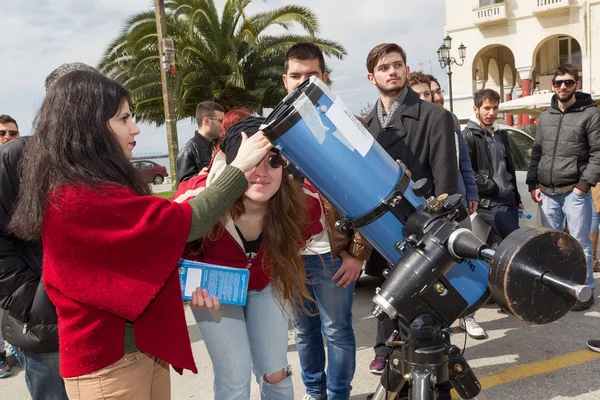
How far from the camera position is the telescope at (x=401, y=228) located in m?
1.45

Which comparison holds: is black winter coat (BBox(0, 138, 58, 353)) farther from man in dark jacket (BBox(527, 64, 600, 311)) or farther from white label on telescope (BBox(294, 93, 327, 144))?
man in dark jacket (BBox(527, 64, 600, 311))

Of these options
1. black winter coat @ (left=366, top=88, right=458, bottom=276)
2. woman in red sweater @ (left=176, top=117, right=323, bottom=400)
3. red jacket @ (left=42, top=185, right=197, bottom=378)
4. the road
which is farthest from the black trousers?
red jacket @ (left=42, top=185, right=197, bottom=378)

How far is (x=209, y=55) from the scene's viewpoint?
14031mm

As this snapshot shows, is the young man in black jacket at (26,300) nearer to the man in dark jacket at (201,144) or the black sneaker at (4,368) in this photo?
the black sneaker at (4,368)

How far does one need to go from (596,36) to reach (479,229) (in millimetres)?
21693

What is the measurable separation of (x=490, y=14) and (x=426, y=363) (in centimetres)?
2584

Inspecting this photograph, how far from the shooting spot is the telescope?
1449mm

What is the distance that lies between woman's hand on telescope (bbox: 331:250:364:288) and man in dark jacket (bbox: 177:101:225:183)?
2.48 m

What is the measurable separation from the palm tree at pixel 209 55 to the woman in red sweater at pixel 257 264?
11.5m

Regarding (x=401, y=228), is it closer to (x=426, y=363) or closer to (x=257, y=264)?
(x=426, y=363)

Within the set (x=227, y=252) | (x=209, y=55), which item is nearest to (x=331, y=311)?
(x=227, y=252)

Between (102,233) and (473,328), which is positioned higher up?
(102,233)

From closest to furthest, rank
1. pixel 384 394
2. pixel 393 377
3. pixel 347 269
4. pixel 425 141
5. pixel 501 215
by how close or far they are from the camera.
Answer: pixel 393 377
pixel 384 394
pixel 347 269
pixel 425 141
pixel 501 215

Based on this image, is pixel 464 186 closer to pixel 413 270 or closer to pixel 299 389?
pixel 299 389
